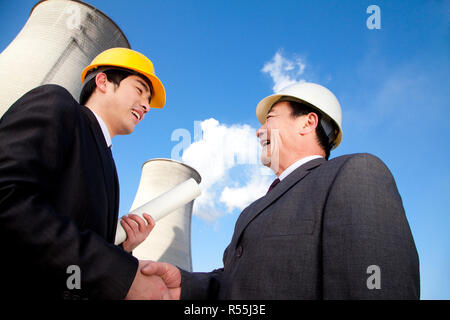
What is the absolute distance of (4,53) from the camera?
5.32 metres

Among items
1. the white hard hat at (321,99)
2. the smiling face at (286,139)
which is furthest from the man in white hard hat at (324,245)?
the white hard hat at (321,99)

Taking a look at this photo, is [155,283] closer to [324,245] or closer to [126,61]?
[324,245]

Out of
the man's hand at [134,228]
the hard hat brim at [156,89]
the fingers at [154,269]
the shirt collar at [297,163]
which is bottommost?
the fingers at [154,269]

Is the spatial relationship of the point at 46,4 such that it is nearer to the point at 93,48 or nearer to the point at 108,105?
the point at 93,48

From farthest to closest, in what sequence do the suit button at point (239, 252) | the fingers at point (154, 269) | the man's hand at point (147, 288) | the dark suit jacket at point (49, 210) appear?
the suit button at point (239, 252) < the fingers at point (154, 269) < the man's hand at point (147, 288) < the dark suit jacket at point (49, 210)

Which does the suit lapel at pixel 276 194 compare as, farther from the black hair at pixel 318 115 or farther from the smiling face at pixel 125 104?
the smiling face at pixel 125 104

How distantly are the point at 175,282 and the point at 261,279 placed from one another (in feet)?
2.02

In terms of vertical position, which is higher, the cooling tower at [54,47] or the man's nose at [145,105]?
the cooling tower at [54,47]

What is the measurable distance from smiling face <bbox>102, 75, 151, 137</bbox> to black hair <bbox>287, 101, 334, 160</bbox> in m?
1.30

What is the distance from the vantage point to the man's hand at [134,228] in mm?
2330

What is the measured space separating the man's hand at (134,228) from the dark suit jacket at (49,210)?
86 centimetres

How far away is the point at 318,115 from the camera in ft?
8.00

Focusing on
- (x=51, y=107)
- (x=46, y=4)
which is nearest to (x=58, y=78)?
(x=46, y=4)
